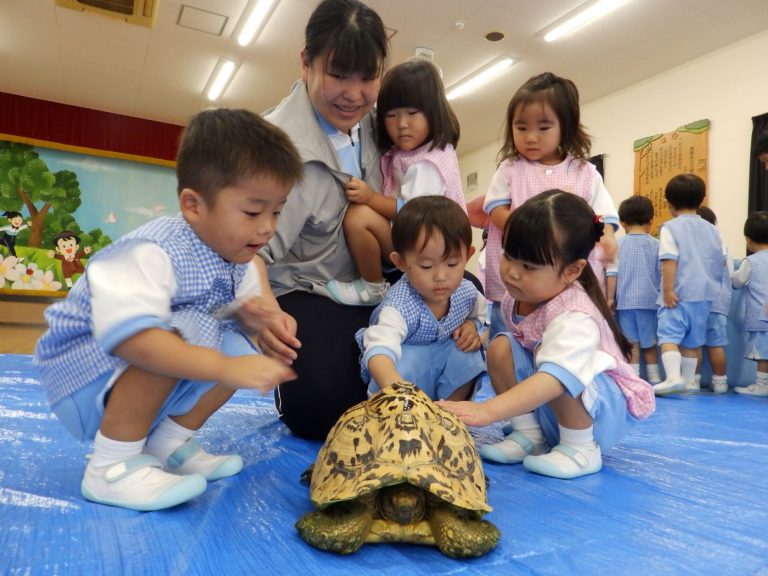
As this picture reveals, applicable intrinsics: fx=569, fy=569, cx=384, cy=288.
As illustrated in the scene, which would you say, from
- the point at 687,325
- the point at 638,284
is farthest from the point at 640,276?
the point at 687,325

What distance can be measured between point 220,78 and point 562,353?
747cm

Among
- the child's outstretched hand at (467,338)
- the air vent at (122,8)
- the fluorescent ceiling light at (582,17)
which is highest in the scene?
the fluorescent ceiling light at (582,17)

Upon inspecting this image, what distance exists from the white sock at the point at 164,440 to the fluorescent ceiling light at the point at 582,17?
5739 mm

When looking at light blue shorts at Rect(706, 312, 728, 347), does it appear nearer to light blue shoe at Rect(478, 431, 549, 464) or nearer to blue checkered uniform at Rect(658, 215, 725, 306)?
blue checkered uniform at Rect(658, 215, 725, 306)

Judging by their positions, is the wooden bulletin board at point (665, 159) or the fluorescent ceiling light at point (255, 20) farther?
the wooden bulletin board at point (665, 159)

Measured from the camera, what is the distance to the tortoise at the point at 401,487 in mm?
984

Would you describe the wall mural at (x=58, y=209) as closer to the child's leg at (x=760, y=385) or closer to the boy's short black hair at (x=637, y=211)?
the boy's short black hair at (x=637, y=211)

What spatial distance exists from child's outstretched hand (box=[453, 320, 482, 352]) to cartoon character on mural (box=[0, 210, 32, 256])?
9346 millimetres

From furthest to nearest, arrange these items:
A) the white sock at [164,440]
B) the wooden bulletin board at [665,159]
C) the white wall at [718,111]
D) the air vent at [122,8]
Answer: the wooden bulletin board at [665,159] → the white wall at [718,111] → the air vent at [122,8] → the white sock at [164,440]

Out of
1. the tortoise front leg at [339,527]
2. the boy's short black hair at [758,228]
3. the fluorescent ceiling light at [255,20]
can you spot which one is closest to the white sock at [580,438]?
the tortoise front leg at [339,527]

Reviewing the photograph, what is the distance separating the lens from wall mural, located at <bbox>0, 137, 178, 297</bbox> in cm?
896

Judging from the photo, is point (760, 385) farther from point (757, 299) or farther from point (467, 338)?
point (467, 338)

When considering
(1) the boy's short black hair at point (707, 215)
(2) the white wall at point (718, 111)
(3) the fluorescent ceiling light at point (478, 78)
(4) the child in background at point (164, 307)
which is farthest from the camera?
(3) the fluorescent ceiling light at point (478, 78)

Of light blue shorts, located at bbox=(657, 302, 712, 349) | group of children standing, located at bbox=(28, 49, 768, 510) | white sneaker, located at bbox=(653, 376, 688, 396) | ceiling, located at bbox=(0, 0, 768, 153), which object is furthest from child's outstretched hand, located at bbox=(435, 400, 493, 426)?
ceiling, located at bbox=(0, 0, 768, 153)
